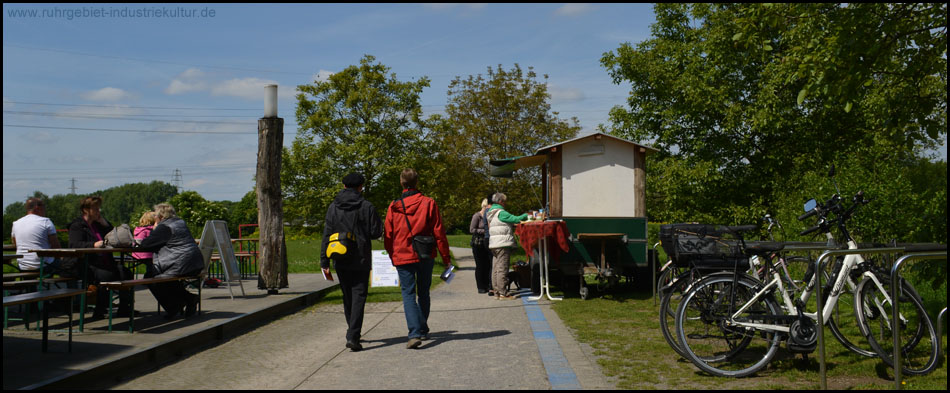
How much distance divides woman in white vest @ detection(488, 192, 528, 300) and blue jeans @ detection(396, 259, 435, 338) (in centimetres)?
464

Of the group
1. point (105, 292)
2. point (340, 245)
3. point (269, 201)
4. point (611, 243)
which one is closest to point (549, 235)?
point (611, 243)

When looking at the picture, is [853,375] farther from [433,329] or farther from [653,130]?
[653,130]

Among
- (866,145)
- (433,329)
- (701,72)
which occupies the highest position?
(701,72)

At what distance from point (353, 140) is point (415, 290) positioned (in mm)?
22510

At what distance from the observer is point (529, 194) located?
31.9 metres

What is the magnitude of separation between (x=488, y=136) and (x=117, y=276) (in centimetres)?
2313

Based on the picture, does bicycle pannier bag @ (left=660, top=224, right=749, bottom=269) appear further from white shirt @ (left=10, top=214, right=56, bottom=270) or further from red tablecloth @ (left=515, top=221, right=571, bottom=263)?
white shirt @ (left=10, top=214, right=56, bottom=270)

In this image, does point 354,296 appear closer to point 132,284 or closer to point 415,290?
point 415,290

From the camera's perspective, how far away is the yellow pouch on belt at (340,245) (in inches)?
299

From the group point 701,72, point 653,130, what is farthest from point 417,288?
point 653,130

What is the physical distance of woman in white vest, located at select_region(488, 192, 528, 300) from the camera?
502 inches

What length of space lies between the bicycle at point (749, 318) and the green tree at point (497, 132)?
2461 cm

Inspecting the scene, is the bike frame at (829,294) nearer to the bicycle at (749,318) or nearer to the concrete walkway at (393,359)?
the bicycle at (749,318)

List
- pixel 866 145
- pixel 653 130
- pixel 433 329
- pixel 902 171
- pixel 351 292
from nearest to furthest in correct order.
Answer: pixel 351 292 < pixel 433 329 < pixel 902 171 < pixel 866 145 < pixel 653 130
